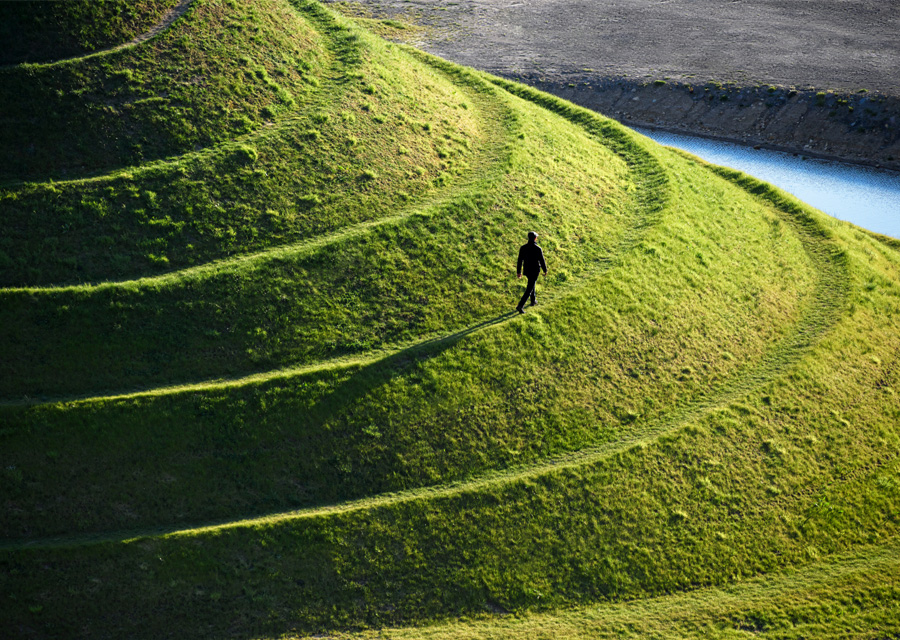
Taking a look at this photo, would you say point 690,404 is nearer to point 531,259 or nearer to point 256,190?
point 531,259

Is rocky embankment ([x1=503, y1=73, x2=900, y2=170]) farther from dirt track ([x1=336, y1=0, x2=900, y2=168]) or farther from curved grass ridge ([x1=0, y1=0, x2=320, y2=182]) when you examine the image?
curved grass ridge ([x1=0, y1=0, x2=320, y2=182])

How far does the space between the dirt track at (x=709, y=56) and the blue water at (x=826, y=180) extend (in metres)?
1.58

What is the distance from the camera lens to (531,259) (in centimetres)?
2714

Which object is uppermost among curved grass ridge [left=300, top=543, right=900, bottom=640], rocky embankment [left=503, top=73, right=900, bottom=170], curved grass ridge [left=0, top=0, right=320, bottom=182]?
rocky embankment [left=503, top=73, right=900, bottom=170]

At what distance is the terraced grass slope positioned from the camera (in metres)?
21.8

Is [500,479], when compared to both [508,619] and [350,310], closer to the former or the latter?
[508,619]

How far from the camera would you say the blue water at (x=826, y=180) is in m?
45.2

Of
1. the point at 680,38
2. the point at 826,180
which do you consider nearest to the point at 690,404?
the point at 826,180

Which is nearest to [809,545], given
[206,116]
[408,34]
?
[206,116]

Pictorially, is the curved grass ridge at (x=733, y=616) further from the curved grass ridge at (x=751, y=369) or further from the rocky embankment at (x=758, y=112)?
the rocky embankment at (x=758, y=112)

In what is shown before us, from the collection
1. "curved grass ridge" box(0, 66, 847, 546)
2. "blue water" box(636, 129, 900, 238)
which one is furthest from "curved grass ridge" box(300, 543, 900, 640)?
"blue water" box(636, 129, 900, 238)

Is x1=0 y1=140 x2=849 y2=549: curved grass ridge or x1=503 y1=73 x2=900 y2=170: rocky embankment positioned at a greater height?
x1=503 y1=73 x2=900 y2=170: rocky embankment

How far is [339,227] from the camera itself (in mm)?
30156

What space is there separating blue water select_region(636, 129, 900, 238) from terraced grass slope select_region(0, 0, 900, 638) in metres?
10.7
